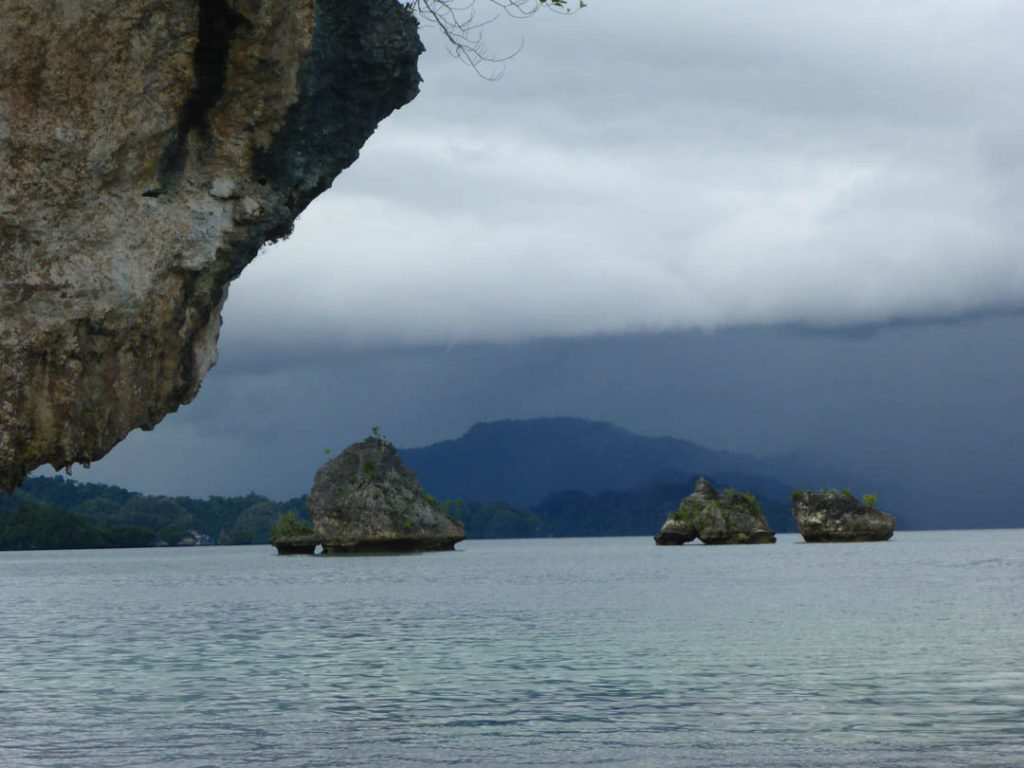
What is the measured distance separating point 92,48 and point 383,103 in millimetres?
4078

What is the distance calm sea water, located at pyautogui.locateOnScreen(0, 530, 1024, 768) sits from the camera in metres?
19.0

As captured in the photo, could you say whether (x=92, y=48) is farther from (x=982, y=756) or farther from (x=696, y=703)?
(x=696, y=703)

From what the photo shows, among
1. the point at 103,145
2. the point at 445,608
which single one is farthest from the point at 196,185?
the point at 445,608

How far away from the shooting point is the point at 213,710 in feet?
81.6

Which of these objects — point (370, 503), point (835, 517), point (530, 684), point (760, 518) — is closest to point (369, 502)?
point (370, 503)

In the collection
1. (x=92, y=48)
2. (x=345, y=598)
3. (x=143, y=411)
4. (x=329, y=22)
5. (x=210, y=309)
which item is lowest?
(x=345, y=598)

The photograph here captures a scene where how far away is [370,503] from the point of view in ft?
445

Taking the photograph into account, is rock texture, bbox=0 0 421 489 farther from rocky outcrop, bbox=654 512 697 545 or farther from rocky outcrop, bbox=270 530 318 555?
rocky outcrop, bbox=654 512 697 545

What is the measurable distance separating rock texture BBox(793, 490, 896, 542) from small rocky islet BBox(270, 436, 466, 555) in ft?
191

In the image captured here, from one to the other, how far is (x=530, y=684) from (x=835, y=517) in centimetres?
14778

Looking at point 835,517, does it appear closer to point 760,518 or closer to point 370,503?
point 760,518

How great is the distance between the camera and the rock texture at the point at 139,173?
10305mm

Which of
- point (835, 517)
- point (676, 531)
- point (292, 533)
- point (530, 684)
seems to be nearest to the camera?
point (530, 684)

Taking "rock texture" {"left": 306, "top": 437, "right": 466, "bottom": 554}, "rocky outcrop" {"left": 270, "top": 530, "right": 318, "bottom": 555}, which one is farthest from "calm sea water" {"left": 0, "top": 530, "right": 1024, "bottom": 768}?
"rocky outcrop" {"left": 270, "top": 530, "right": 318, "bottom": 555}
